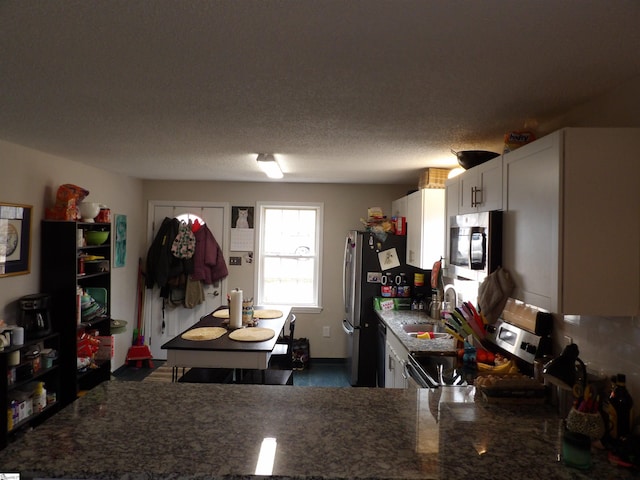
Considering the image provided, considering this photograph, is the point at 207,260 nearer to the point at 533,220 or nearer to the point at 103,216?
the point at 103,216

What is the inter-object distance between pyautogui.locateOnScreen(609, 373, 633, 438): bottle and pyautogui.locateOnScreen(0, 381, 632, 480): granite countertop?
144mm

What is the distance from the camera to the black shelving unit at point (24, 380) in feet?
8.45

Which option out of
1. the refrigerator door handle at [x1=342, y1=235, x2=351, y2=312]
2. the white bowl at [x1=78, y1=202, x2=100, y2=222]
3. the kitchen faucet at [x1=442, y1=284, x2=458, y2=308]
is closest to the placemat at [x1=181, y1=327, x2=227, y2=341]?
the white bowl at [x1=78, y1=202, x2=100, y2=222]

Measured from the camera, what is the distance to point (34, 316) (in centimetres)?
304

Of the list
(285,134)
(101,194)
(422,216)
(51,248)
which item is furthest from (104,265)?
(422,216)

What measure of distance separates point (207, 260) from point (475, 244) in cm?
345

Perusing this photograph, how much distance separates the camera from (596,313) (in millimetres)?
1506

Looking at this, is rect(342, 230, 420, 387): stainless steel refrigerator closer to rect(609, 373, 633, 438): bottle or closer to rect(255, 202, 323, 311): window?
rect(255, 202, 323, 311): window

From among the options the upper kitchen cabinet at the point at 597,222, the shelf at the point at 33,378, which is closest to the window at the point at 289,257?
the shelf at the point at 33,378

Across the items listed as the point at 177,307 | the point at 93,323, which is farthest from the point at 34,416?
the point at 177,307

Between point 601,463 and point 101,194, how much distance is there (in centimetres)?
446

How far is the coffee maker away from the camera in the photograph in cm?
297

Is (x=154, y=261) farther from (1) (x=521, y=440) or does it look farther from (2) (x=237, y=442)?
(1) (x=521, y=440)

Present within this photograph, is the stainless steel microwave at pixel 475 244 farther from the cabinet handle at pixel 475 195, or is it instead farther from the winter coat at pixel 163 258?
the winter coat at pixel 163 258
